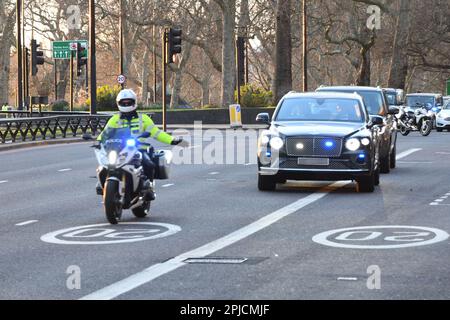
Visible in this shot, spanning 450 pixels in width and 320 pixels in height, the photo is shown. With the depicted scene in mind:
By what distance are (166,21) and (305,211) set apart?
51.4 metres

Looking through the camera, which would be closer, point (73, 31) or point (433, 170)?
point (433, 170)

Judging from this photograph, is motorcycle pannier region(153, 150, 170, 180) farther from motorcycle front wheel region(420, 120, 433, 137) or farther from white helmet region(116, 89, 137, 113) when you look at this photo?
motorcycle front wheel region(420, 120, 433, 137)

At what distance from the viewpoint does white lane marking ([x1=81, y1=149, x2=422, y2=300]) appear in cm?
959

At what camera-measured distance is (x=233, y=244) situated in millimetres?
12656

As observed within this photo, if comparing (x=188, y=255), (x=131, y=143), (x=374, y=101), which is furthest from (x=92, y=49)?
(x=188, y=255)

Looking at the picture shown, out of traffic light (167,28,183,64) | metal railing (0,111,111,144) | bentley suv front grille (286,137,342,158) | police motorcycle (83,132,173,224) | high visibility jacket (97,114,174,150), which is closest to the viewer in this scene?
police motorcycle (83,132,173,224)

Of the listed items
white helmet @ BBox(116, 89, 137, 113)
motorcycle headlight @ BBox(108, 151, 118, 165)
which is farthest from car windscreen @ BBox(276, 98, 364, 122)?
motorcycle headlight @ BBox(108, 151, 118, 165)

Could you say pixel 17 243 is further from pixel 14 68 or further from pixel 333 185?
pixel 14 68

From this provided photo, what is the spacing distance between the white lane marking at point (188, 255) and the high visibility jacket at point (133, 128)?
171cm

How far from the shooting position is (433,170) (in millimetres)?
24375

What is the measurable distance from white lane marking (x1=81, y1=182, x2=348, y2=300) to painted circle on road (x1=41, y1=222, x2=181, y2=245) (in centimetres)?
84

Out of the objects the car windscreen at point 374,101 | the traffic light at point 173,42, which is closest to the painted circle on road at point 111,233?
the car windscreen at point 374,101

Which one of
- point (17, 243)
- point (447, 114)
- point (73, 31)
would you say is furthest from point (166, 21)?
point (17, 243)

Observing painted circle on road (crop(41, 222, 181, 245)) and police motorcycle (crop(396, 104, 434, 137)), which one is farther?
police motorcycle (crop(396, 104, 434, 137))
